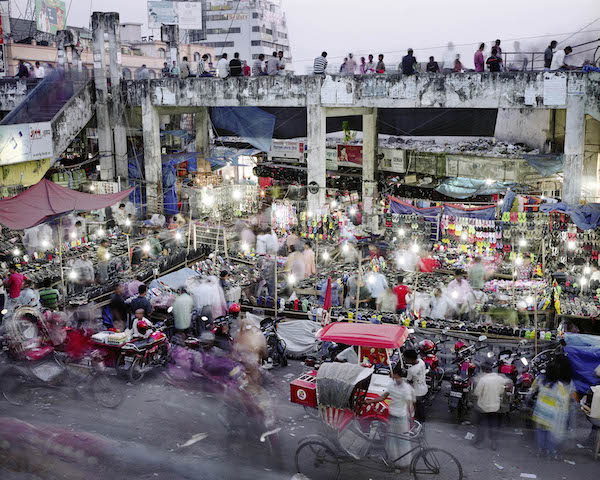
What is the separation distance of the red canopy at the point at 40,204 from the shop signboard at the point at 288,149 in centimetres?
1231

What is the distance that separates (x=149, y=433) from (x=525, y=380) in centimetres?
597

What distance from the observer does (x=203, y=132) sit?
1034 inches

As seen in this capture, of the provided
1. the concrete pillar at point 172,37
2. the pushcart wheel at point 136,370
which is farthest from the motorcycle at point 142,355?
the concrete pillar at point 172,37

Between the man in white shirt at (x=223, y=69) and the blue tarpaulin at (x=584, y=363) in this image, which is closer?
the blue tarpaulin at (x=584, y=363)

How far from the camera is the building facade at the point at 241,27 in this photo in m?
88.9

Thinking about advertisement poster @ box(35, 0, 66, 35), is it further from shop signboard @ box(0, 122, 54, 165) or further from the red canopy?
the red canopy

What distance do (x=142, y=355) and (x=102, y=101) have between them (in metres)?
15.8

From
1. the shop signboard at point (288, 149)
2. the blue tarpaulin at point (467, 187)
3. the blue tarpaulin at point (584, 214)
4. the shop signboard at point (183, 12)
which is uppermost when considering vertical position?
the shop signboard at point (183, 12)

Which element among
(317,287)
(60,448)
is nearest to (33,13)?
(317,287)

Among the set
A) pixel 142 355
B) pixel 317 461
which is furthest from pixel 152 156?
pixel 317 461

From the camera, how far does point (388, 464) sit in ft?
25.6

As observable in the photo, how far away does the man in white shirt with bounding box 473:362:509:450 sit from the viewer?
8.75 metres

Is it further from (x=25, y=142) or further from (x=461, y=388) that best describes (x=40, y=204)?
(x=461, y=388)

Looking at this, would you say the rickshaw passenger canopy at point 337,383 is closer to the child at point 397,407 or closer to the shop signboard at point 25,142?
the child at point 397,407
